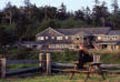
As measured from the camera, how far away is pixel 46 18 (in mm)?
119875

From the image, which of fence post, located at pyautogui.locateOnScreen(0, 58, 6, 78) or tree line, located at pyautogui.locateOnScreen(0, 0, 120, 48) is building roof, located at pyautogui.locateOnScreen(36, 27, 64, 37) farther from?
fence post, located at pyautogui.locateOnScreen(0, 58, 6, 78)

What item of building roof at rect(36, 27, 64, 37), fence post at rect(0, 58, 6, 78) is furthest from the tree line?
fence post at rect(0, 58, 6, 78)

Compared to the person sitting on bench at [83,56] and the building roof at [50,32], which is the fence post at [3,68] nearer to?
the person sitting on bench at [83,56]

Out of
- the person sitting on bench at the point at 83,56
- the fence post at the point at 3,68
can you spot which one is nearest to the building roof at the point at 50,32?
the fence post at the point at 3,68

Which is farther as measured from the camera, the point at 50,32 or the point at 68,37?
the point at 50,32

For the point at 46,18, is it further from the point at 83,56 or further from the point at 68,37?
the point at 83,56

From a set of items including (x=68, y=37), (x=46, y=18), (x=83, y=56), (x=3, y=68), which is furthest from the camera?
(x=46, y=18)

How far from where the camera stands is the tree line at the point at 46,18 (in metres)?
110

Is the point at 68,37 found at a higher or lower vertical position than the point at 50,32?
lower

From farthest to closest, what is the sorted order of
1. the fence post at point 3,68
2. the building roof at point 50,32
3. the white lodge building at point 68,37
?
the building roof at point 50,32 → the white lodge building at point 68,37 → the fence post at point 3,68

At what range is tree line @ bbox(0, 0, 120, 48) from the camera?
4326 inches

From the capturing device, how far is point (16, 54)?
218 ft

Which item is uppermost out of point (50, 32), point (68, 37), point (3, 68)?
point (50, 32)

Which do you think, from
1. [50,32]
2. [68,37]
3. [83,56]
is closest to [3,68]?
[83,56]
